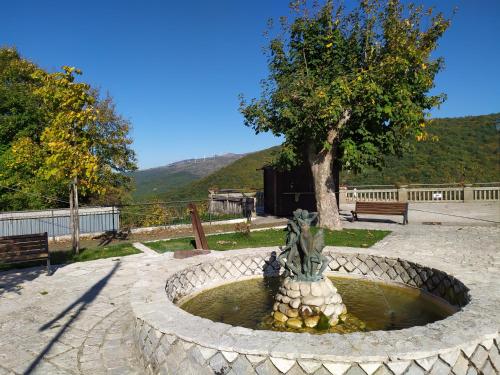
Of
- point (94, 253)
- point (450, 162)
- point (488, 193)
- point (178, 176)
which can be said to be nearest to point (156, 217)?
point (94, 253)

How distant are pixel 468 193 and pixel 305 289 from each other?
24118mm

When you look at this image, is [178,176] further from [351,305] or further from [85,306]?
[351,305]

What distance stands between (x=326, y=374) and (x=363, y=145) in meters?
11.9

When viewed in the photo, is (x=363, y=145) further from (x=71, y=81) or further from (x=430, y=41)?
(x=71, y=81)

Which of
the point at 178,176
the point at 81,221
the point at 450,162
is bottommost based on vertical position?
the point at 81,221

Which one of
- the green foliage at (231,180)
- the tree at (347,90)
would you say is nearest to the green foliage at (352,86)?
the tree at (347,90)

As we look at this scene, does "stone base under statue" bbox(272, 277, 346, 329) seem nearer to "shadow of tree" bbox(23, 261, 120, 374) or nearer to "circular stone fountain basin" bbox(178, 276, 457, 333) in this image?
"circular stone fountain basin" bbox(178, 276, 457, 333)

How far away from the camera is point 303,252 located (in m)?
6.51

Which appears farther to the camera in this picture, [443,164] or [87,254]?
[443,164]

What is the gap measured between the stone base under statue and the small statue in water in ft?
0.54

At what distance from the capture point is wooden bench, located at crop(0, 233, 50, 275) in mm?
9164

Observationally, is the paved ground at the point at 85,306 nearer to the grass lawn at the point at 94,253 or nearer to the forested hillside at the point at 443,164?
the grass lawn at the point at 94,253

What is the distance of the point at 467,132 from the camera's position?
52.0m

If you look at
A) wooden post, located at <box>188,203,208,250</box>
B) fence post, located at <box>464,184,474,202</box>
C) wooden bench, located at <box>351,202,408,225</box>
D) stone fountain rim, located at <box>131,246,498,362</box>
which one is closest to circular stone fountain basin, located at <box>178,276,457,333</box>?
stone fountain rim, located at <box>131,246,498,362</box>
